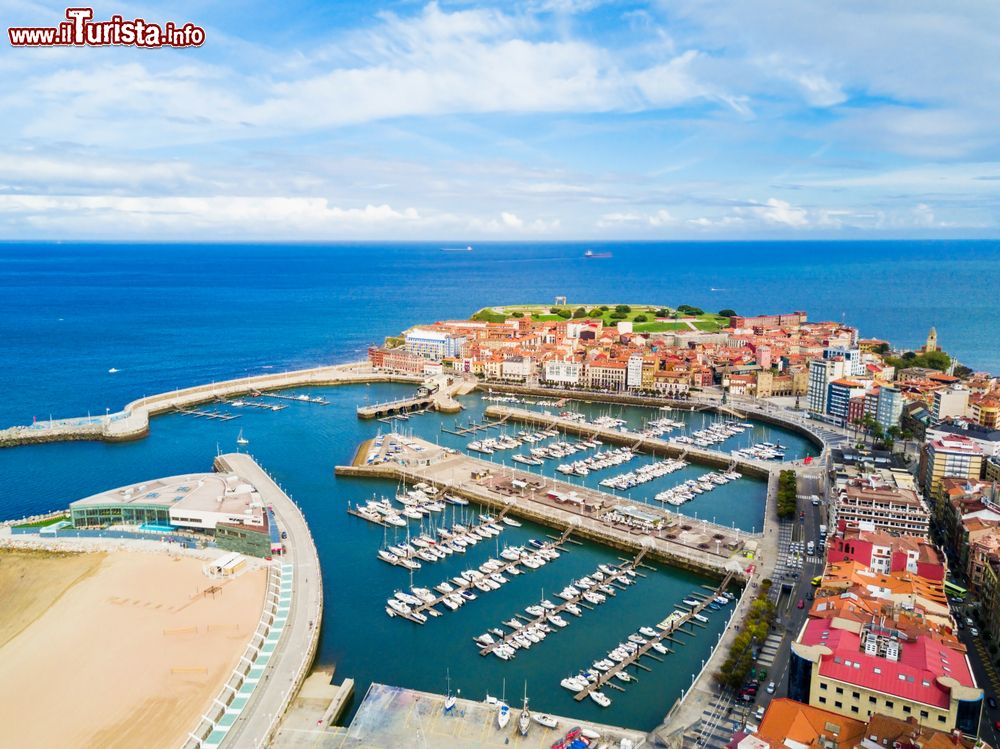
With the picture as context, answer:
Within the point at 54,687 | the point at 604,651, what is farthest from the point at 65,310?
the point at 604,651

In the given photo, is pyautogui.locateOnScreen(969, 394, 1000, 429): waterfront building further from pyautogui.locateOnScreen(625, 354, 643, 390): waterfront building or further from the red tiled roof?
the red tiled roof

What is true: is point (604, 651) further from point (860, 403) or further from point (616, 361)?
point (616, 361)

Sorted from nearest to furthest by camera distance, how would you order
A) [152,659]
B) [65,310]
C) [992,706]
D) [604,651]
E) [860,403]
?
1. [992,706]
2. [152,659]
3. [604,651]
4. [860,403]
5. [65,310]

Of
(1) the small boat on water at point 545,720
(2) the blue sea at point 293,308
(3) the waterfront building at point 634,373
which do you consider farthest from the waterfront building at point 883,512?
(2) the blue sea at point 293,308

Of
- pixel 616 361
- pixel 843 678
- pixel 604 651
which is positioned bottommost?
pixel 604 651

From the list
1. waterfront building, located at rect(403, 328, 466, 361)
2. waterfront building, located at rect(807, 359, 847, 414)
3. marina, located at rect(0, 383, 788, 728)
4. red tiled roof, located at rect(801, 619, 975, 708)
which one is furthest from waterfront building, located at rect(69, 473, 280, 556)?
waterfront building, located at rect(807, 359, 847, 414)

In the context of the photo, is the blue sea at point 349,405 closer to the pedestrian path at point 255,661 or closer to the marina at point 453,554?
the marina at point 453,554

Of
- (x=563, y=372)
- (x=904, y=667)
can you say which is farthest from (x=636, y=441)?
(x=904, y=667)
